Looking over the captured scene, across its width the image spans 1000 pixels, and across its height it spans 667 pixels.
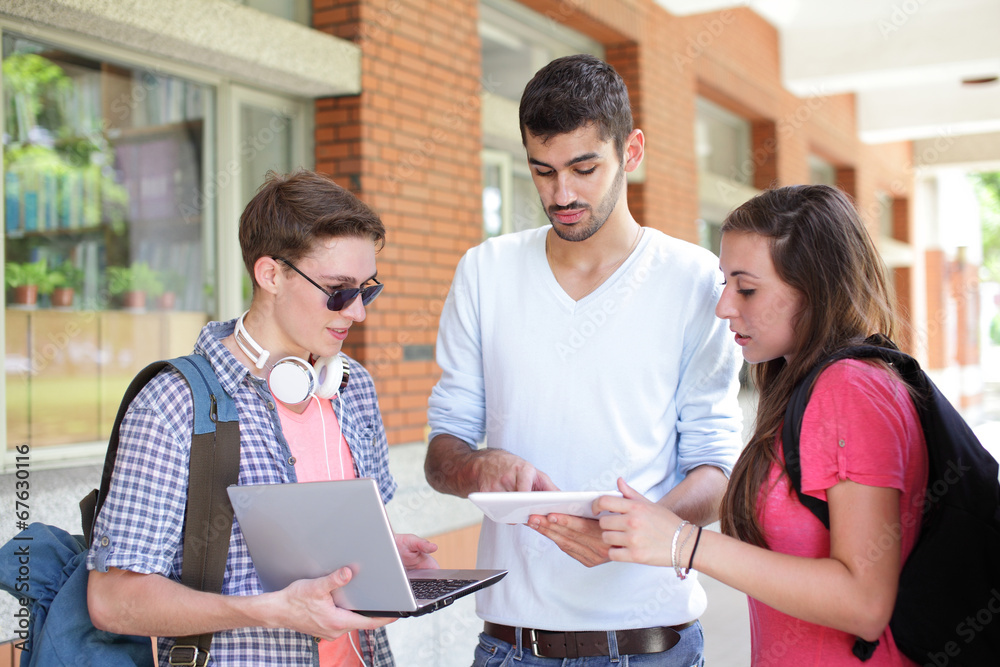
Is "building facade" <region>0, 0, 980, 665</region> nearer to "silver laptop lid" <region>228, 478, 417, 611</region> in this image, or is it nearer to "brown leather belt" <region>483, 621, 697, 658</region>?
"brown leather belt" <region>483, 621, 697, 658</region>

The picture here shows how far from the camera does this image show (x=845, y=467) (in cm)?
157

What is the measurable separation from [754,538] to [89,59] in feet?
12.1

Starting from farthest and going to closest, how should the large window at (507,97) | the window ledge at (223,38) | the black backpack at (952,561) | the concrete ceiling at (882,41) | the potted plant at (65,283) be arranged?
the concrete ceiling at (882,41)
the large window at (507,97)
the potted plant at (65,283)
the window ledge at (223,38)
the black backpack at (952,561)

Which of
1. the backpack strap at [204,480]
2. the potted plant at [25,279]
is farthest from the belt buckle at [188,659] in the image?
the potted plant at [25,279]

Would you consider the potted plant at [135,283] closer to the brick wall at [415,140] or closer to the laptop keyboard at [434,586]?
the brick wall at [415,140]

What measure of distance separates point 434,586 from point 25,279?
285 centimetres

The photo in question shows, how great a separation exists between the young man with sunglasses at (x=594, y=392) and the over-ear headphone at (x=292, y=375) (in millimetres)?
378

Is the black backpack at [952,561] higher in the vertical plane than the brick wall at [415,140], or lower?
lower

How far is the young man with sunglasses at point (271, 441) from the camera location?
1.70m

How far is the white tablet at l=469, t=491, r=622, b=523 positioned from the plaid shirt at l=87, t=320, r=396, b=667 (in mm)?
520

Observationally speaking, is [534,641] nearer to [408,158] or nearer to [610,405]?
[610,405]

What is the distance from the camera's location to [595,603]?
6.86 ft

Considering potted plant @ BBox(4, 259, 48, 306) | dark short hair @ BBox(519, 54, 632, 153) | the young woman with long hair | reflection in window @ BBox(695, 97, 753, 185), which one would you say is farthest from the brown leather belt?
reflection in window @ BBox(695, 97, 753, 185)

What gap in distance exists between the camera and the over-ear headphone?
1.97 metres
